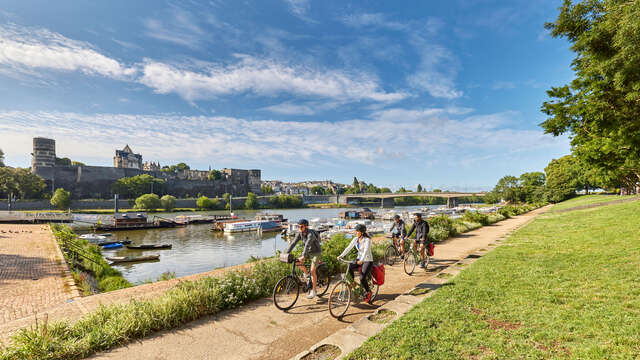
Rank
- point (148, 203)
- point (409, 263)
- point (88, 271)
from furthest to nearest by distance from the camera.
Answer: point (148, 203)
point (88, 271)
point (409, 263)

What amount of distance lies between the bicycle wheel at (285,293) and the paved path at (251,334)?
0.59 feet

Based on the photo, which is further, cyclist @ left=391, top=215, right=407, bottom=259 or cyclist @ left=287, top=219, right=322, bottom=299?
cyclist @ left=391, top=215, right=407, bottom=259

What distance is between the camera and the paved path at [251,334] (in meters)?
5.08

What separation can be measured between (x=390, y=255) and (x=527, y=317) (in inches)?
254

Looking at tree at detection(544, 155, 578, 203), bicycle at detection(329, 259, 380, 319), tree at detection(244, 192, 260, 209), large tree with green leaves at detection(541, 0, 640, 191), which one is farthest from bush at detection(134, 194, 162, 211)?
tree at detection(544, 155, 578, 203)

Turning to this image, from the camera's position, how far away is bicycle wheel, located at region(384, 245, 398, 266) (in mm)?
11836

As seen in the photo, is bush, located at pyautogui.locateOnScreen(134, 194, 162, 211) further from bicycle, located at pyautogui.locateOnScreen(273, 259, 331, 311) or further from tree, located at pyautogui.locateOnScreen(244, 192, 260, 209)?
bicycle, located at pyautogui.locateOnScreen(273, 259, 331, 311)

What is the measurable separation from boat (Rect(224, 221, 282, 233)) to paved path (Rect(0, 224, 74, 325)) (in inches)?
1178

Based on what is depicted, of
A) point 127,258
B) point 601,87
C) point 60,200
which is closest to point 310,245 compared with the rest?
point 601,87

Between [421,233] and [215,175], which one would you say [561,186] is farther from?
[215,175]

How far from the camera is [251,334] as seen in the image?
577 cm

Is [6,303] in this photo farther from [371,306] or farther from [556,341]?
[556,341]

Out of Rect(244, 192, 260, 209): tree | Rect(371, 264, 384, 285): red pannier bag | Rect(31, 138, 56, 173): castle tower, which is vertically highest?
Rect(31, 138, 56, 173): castle tower

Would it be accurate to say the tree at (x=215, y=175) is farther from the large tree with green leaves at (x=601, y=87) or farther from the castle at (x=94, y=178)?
the large tree with green leaves at (x=601, y=87)
